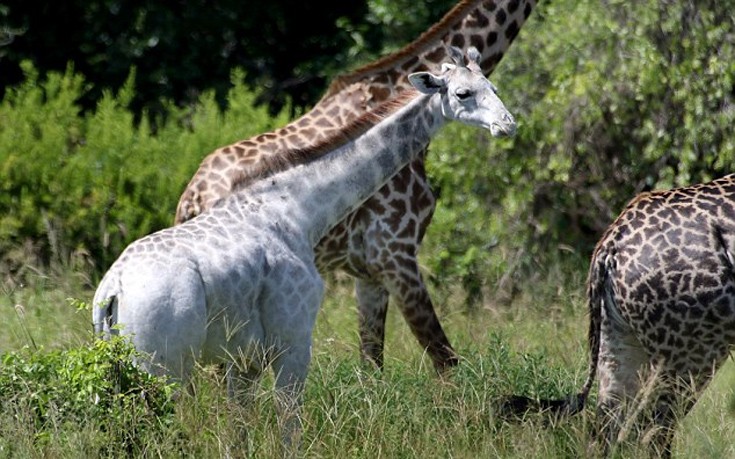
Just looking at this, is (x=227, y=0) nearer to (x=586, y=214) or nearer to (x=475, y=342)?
(x=586, y=214)

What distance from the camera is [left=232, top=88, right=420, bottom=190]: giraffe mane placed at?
21.5 feet

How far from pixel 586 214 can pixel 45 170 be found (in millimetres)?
4052

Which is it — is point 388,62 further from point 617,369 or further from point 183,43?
point 183,43

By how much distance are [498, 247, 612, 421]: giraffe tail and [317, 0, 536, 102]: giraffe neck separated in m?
2.02

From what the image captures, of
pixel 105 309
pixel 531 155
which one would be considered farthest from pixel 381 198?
pixel 531 155

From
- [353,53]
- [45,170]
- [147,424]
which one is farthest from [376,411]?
[353,53]

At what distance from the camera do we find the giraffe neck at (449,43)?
824cm

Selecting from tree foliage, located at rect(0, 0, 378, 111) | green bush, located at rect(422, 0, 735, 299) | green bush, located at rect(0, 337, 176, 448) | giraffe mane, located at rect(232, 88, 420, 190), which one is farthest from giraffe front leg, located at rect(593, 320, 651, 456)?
tree foliage, located at rect(0, 0, 378, 111)

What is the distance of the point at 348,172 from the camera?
6.63 m

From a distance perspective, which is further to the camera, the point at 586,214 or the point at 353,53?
the point at 353,53

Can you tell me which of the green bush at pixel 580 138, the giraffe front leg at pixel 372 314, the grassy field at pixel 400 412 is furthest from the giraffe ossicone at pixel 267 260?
the green bush at pixel 580 138

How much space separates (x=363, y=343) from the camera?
822 centimetres

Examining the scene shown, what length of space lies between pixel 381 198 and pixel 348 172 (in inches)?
55.3

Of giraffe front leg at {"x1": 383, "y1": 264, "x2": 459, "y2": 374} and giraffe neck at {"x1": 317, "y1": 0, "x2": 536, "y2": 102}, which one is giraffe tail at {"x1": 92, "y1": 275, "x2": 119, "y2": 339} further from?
giraffe neck at {"x1": 317, "y1": 0, "x2": 536, "y2": 102}
